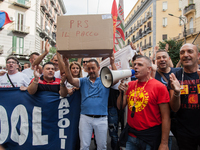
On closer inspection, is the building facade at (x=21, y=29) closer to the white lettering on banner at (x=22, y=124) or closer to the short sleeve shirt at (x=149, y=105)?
the white lettering on banner at (x=22, y=124)

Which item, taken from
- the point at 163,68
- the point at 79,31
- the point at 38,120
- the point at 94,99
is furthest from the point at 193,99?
the point at 38,120

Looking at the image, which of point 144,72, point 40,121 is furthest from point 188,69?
point 40,121

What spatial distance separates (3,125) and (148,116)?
2.78m

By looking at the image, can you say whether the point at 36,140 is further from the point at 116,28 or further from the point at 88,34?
the point at 116,28

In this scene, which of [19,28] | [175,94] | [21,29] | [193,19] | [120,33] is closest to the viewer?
[175,94]

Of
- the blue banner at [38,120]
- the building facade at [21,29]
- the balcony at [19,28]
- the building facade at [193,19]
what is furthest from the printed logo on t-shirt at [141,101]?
the building facade at [193,19]

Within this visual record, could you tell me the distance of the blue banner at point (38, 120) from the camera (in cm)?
308

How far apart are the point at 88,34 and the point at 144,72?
90 cm

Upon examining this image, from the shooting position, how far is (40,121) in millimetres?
3162

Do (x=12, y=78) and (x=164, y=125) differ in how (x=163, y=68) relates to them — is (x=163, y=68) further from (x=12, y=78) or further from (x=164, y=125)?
(x=12, y=78)

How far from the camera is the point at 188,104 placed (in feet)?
6.90

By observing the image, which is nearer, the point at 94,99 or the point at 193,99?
the point at 193,99

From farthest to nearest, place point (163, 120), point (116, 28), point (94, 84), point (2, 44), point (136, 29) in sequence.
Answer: point (136, 29) < point (2, 44) < point (116, 28) < point (94, 84) < point (163, 120)

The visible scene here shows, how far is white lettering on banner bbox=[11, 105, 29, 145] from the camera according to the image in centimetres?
310
